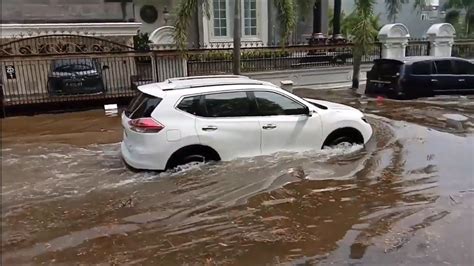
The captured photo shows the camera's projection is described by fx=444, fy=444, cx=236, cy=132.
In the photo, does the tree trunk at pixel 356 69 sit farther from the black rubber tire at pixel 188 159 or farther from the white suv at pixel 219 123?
the black rubber tire at pixel 188 159

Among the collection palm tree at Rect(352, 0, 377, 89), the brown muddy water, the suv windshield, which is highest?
palm tree at Rect(352, 0, 377, 89)

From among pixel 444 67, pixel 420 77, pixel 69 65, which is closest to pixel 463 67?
pixel 444 67

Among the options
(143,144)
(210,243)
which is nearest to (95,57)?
(143,144)

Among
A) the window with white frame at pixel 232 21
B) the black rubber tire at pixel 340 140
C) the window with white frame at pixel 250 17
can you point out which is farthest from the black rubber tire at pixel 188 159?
the window with white frame at pixel 250 17

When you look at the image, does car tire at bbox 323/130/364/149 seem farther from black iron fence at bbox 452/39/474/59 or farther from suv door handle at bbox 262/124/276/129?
black iron fence at bbox 452/39/474/59

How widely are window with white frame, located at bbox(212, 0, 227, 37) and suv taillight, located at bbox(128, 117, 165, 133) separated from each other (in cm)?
1503

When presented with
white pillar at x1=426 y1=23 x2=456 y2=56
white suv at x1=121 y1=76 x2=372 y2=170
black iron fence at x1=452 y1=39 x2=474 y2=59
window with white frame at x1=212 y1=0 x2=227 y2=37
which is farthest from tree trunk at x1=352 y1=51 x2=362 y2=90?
white suv at x1=121 y1=76 x2=372 y2=170

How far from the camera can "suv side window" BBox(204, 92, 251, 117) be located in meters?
6.86

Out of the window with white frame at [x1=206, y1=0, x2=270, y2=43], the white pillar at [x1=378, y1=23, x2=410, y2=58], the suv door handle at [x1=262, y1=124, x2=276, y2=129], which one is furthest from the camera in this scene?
the window with white frame at [x1=206, y1=0, x2=270, y2=43]

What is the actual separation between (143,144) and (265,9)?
16415 mm

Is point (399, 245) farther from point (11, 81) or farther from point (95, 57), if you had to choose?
point (11, 81)

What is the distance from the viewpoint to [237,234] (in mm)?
4914

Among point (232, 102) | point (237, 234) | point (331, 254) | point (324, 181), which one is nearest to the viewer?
point (331, 254)

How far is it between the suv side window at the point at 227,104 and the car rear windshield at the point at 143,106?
786mm
